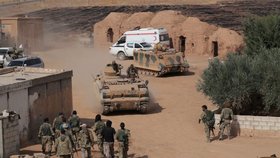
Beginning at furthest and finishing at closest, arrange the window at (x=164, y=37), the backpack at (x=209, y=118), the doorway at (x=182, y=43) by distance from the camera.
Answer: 1. the doorway at (x=182, y=43)
2. the window at (x=164, y=37)
3. the backpack at (x=209, y=118)

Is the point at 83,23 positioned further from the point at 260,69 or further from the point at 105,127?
the point at 105,127

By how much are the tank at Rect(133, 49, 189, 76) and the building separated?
6346 mm

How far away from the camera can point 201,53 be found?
4181 centimetres

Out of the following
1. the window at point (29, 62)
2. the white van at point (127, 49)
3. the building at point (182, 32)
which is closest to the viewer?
the window at point (29, 62)

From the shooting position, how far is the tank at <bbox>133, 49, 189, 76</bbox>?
33.1m

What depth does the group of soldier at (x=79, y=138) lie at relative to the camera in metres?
15.7

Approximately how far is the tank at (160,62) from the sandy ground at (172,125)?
1.70ft

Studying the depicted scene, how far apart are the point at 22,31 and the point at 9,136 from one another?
33.4 m

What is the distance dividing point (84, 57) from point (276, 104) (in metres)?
24.0

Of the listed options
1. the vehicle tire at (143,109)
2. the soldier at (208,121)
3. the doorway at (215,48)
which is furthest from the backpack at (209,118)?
the doorway at (215,48)

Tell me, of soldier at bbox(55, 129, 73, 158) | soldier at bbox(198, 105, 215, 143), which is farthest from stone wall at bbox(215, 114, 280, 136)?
soldier at bbox(55, 129, 73, 158)

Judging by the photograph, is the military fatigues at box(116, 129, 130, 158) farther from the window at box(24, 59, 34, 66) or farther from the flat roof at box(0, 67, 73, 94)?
the window at box(24, 59, 34, 66)

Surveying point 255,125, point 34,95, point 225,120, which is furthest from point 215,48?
point 34,95

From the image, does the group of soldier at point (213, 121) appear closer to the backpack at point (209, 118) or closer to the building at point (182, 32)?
the backpack at point (209, 118)
